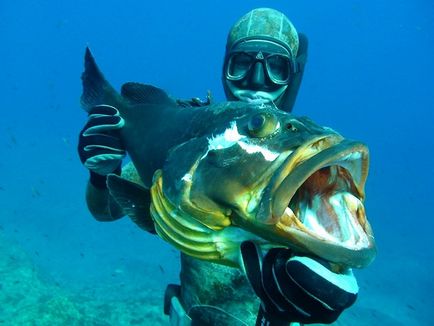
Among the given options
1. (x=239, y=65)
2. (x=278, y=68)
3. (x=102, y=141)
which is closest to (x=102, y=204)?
(x=102, y=141)

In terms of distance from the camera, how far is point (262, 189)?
65.0 inches

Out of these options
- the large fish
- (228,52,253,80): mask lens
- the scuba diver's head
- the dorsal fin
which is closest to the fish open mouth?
the large fish

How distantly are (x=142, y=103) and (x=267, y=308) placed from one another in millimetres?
2227

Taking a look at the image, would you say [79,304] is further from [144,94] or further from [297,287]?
[297,287]

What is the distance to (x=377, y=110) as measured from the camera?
470 feet

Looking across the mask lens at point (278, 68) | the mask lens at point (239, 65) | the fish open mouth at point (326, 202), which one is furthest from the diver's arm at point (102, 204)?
the fish open mouth at point (326, 202)

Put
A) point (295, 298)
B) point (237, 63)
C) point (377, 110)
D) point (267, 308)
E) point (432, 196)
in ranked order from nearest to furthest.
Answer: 1. point (295, 298)
2. point (267, 308)
3. point (237, 63)
4. point (432, 196)
5. point (377, 110)

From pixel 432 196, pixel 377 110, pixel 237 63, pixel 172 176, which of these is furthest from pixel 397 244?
pixel 377 110

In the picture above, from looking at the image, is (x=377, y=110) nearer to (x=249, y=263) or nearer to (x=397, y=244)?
(x=397, y=244)

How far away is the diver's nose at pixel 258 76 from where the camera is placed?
4031 millimetres

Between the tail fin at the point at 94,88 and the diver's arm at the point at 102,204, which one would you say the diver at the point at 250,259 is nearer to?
the diver's arm at the point at 102,204

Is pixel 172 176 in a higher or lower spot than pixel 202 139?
lower

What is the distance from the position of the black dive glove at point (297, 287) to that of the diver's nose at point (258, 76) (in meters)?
2.68

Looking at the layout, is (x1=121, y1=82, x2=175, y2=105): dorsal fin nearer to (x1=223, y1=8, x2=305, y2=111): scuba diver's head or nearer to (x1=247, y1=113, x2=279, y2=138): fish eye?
(x1=223, y1=8, x2=305, y2=111): scuba diver's head
